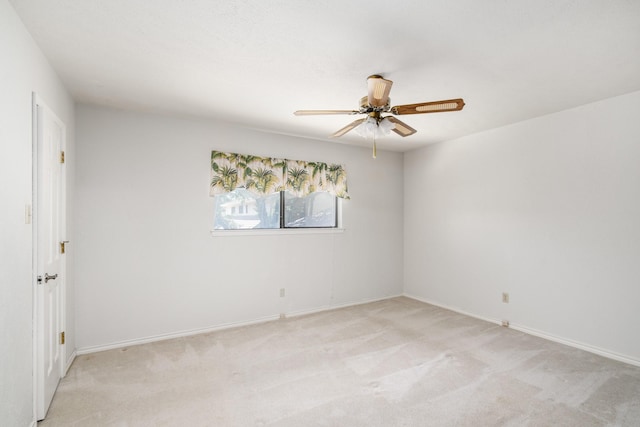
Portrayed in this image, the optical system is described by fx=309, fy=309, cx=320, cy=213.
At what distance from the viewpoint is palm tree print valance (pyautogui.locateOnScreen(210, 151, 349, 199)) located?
3.58 meters

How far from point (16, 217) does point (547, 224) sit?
442cm

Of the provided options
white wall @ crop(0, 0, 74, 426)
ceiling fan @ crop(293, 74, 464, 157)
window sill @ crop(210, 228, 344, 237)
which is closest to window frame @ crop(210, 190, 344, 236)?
window sill @ crop(210, 228, 344, 237)

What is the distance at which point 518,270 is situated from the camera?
361cm

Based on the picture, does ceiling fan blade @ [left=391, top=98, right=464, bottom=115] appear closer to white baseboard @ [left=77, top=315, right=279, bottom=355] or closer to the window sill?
the window sill

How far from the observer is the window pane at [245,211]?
3707 millimetres

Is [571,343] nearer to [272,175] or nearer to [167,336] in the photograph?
[272,175]

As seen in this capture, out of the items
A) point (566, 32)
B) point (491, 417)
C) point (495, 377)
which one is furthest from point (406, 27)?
point (495, 377)

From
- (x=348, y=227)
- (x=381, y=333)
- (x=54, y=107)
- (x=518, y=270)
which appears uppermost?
(x=54, y=107)

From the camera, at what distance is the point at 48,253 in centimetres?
216

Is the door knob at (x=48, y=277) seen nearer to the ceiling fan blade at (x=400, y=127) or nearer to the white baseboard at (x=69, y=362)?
the white baseboard at (x=69, y=362)

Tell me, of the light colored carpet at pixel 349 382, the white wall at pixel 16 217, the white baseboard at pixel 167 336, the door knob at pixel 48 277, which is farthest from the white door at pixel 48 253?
the white baseboard at pixel 167 336

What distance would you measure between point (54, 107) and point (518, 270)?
470cm

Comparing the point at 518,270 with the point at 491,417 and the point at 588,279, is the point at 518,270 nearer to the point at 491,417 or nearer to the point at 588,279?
the point at 588,279

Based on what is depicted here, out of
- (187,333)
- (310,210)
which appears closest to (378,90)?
(310,210)
